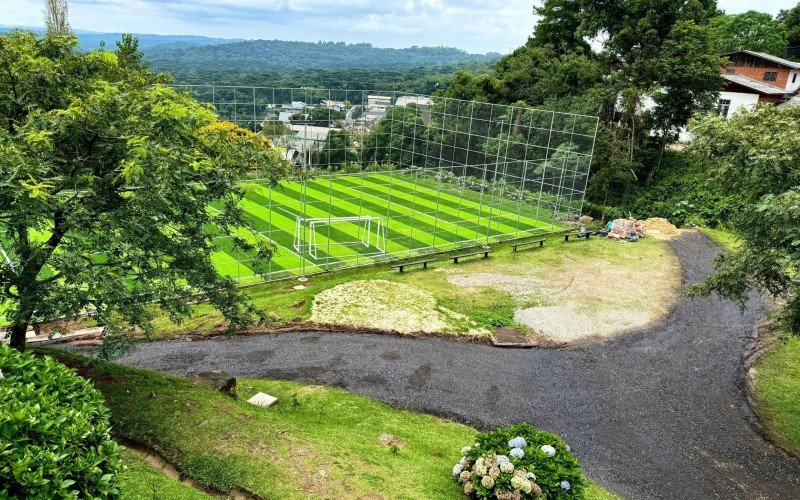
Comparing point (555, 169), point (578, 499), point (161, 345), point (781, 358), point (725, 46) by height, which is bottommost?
point (161, 345)

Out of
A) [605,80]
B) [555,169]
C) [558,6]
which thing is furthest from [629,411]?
[558,6]

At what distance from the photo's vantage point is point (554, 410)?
1328 cm

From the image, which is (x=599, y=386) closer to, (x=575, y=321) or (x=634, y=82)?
(x=575, y=321)

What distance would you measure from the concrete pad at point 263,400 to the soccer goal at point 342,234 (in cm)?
1094

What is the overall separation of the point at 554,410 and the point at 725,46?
6075 centimetres

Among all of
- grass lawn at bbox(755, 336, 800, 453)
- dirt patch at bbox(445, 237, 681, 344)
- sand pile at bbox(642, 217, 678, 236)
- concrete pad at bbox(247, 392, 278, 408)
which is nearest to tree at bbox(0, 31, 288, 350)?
concrete pad at bbox(247, 392, 278, 408)

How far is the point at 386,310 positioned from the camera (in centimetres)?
1855

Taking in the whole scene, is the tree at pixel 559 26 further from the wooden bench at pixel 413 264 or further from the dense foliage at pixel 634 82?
the wooden bench at pixel 413 264

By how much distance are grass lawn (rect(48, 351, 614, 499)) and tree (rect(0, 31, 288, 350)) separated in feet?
5.42

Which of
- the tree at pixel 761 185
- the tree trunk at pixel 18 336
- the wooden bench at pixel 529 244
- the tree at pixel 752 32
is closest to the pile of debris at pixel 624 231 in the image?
the wooden bench at pixel 529 244

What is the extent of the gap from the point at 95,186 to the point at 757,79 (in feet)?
196

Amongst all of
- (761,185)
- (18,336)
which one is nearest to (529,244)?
(761,185)

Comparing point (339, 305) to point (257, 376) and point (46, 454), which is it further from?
point (46, 454)

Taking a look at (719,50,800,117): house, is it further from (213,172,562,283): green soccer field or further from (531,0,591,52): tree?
(213,172,562,283): green soccer field
